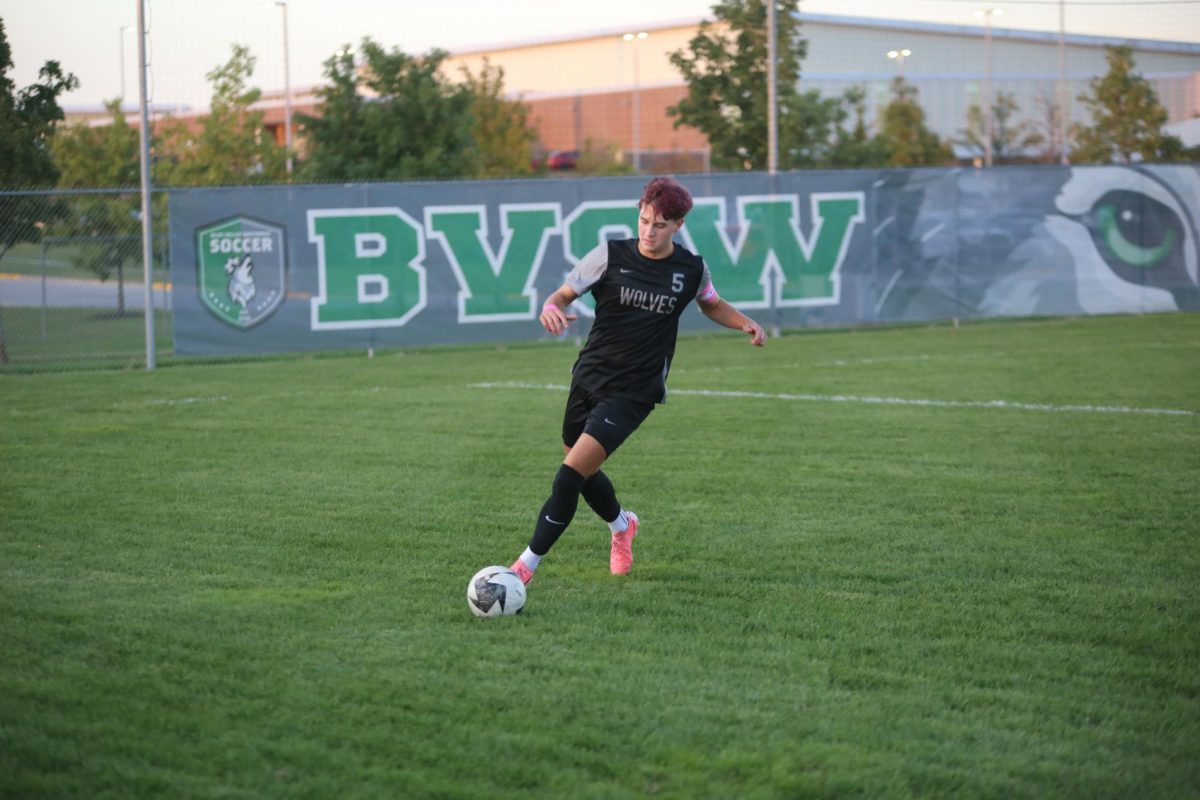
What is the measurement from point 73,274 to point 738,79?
13.2m

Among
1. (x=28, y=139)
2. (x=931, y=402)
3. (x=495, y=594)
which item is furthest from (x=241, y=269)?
(x=495, y=594)

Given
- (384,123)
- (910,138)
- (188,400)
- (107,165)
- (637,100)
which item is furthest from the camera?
(637,100)

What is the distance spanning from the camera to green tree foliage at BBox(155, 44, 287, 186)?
2709 centimetres

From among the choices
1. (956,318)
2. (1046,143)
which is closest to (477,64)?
(1046,143)

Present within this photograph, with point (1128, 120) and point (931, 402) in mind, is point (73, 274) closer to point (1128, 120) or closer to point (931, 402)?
point (931, 402)

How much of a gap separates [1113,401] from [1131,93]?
82.4 ft

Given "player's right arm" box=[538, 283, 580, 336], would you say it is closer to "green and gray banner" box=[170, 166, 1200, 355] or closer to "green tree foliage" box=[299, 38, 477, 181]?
"green and gray banner" box=[170, 166, 1200, 355]

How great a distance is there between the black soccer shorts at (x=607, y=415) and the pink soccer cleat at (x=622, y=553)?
0.53m

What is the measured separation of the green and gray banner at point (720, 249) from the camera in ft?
55.7

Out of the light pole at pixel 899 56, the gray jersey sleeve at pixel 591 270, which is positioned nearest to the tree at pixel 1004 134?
the light pole at pixel 899 56

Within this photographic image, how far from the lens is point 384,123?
2302 centimetres

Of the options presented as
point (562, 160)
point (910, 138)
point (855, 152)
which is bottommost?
point (855, 152)

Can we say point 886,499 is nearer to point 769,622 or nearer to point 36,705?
point 769,622

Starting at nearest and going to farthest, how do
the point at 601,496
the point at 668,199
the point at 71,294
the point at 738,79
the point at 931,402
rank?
1. the point at 668,199
2. the point at 601,496
3. the point at 931,402
4. the point at 738,79
5. the point at 71,294
